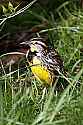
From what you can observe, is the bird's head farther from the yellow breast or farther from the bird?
the yellow breast

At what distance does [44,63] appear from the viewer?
7.23 ft

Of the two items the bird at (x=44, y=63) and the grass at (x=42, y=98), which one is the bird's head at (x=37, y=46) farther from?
the grass at (x=42, y=98)

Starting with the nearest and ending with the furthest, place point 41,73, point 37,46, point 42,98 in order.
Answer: point 42,98
point 41,73
point 37,46

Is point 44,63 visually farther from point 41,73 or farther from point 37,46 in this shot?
point 37,46

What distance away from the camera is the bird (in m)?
2.19

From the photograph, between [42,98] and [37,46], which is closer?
[42,98]

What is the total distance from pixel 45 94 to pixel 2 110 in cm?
33

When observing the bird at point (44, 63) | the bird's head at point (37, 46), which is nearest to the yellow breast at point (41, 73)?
the bird at point (44, 63)

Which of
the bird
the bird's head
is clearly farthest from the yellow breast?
the bird's head

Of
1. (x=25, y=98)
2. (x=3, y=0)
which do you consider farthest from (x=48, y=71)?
(x=3, y=0)

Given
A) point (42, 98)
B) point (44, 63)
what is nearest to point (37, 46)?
point (44, 63)

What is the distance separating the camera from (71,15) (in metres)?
3.46

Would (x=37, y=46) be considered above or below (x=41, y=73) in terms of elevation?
above

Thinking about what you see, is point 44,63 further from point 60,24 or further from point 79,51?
point 60,24
